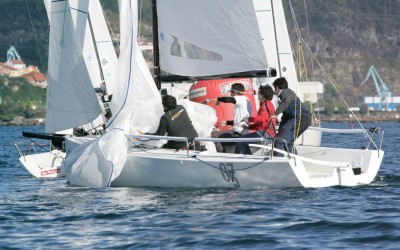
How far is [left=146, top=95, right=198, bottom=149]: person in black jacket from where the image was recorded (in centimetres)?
1567

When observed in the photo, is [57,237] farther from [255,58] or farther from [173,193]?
[255,58]

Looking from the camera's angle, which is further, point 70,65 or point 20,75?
point 20,75

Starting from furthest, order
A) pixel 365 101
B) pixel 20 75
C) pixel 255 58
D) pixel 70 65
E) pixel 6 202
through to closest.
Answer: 1. pixel 365 101
2. pixel 20 75
3. pixel 70 65
4. pixel 255 58
5. pixel 6 202

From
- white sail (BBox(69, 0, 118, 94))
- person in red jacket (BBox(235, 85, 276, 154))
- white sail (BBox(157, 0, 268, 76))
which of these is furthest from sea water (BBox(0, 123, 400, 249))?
white sail (BBox(69, 0, 118, 94))

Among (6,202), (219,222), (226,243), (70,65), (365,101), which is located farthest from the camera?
(365,101)

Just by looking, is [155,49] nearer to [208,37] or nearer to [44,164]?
[208,37]

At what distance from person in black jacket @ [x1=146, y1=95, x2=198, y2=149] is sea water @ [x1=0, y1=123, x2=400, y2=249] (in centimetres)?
92

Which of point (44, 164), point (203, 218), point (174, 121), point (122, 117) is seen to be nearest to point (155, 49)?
point (122, 117)

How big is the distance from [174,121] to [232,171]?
1343 millimetres

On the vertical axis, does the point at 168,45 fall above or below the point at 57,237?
above

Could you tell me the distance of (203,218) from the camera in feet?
40.8

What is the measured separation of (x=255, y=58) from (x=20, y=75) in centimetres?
15425

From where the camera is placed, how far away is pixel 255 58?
16.1 metres

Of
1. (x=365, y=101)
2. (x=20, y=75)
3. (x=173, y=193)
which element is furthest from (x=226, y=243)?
(x=365, y=101)
